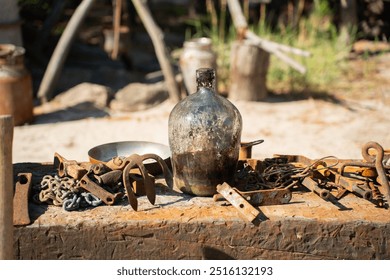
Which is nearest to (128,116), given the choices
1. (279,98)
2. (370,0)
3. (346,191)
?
(279,98)

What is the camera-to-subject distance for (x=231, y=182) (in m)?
3.19

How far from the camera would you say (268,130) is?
6.79m

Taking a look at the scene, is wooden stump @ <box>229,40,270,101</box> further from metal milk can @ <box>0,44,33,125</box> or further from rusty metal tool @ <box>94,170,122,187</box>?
rusty metal tool @ <box>94,170,122,187</box>

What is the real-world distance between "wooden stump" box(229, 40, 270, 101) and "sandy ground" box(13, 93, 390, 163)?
16 centimetres

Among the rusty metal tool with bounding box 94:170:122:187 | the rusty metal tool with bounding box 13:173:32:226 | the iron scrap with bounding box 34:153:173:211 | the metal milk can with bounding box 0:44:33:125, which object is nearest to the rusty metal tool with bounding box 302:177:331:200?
the iron scrap with bounding box 34:153:173:211

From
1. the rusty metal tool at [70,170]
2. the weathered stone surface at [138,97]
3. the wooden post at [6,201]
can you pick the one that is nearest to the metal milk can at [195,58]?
the weathered stone surface at [138,97]

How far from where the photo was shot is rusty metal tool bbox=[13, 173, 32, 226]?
9.38 ft

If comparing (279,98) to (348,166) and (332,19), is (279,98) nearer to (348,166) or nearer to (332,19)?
(332,19)

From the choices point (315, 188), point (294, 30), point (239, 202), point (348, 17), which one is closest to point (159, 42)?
point (294, 30)

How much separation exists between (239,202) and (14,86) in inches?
181

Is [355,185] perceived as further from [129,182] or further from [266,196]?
[129,182]

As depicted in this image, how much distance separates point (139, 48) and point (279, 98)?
392 cm

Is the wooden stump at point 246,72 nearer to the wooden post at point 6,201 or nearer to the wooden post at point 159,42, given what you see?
the wooden post at point 159,42

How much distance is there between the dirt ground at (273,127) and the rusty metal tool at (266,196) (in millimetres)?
2799
